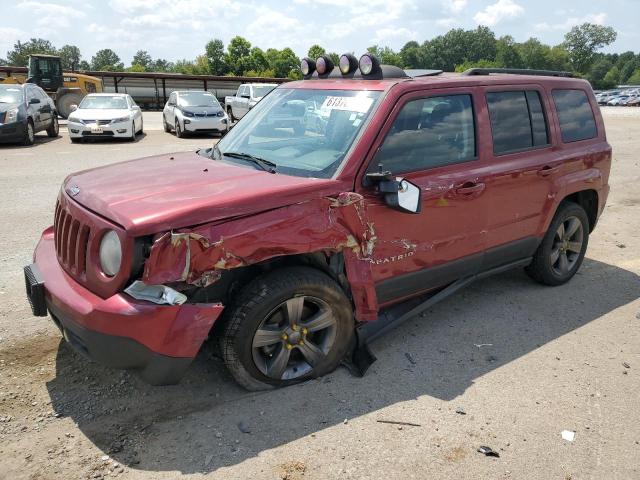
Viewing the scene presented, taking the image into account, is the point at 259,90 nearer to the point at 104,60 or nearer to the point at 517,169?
the point at 517,169

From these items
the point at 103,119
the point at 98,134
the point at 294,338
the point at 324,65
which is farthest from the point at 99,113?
the point at 294,338

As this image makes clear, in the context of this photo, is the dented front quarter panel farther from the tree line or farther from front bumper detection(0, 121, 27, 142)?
the tree line

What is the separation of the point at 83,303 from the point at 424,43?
162320 millimetres

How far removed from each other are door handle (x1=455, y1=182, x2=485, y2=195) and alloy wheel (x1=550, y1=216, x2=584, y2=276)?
142cm

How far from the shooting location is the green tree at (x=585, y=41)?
5192 inches

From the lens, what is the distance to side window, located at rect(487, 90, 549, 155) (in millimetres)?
4234

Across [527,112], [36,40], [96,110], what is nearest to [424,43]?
[36,40]

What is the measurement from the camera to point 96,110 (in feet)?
53.1

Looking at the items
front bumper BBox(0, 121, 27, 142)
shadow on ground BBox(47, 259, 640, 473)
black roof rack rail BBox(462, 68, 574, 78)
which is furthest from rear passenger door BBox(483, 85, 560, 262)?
front bumper BBox(0, 121, 27, 142)

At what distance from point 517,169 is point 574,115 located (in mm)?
1193

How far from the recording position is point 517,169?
4.30 metres

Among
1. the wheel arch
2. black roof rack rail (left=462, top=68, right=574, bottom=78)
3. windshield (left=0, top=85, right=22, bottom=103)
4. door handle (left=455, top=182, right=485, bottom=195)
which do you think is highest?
black roof rack rail (left=462, top=68, right=574, bottom=78)

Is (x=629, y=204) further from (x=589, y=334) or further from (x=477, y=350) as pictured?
(x=477, y=350)

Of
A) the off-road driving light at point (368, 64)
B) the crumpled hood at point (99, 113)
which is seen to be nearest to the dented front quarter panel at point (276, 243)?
the off-road driving light at point (368, 64)
